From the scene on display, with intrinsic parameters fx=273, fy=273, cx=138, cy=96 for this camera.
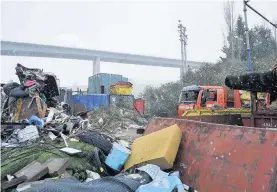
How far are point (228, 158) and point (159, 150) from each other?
2.77 feet

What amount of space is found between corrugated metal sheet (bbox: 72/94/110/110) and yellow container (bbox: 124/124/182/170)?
41.9 ft

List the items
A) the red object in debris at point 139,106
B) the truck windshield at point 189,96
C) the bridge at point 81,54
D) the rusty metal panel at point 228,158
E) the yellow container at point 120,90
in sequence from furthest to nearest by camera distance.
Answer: the bridge at point 81,54 → the yellow container at point 120,90 → the red object in debris at point 139,106 → the truck windshield at point 189,96 → the rusty metal panel at point 228,158

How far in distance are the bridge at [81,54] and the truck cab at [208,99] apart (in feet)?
111

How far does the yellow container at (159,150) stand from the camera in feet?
10.6

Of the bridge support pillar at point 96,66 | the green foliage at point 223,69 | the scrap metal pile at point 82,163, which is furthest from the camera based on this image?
the bridge support pillar at point 96,66

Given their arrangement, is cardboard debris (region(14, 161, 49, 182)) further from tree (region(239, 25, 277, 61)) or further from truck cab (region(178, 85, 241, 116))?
tree (region(239, 25, 277, 61))

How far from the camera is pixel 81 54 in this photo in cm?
4641

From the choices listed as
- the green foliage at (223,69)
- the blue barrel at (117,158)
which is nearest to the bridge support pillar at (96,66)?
the green foliage at (223,69)

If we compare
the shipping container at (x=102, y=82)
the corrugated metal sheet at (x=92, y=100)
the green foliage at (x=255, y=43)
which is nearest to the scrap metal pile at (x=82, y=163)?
the corrugated metal sheet at (x=92, y=100)

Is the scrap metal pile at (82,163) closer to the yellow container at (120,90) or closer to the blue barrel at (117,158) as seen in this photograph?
the blue barrel at (117,158)

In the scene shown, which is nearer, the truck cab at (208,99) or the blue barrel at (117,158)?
the blue barrel at (117,158)

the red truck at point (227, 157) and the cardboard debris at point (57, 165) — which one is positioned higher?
the red truck at point (227, 157)

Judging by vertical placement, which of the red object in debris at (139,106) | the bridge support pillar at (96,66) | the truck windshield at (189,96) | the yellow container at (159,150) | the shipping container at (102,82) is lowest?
the red object in debris at (139,106)

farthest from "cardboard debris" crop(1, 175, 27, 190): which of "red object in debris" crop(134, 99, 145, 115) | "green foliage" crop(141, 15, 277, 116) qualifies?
"green foliage" crop(141, 15, 277, 116)
